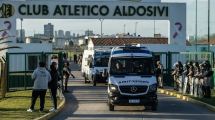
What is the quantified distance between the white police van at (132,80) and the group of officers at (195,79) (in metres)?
5.20

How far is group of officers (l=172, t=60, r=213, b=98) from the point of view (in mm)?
29031

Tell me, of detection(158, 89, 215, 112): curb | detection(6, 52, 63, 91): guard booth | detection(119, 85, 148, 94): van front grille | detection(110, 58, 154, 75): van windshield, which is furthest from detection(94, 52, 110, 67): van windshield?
detection(119, 85, 148, 94): van front grille

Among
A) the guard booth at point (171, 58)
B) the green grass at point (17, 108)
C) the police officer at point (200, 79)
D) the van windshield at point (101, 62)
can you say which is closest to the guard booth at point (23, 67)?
the green grass at point (17, 108)

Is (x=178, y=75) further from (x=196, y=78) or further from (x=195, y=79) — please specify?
(x=196, y=78)

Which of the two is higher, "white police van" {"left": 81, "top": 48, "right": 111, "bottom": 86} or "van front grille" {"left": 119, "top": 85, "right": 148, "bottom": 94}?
"white police van" {"left": 81, "top": 48, "right": 111, "bottom": 86}

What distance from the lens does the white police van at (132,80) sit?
22.9m

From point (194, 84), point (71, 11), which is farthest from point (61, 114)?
point (71, 11)

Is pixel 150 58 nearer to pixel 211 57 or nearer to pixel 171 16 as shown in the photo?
pixel 211 57

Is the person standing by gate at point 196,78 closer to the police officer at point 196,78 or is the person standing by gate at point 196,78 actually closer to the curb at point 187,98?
the police officer at point 196,78

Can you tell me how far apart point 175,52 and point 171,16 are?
269cm

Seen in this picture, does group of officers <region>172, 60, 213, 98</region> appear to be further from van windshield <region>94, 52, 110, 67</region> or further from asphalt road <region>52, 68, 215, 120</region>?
van windshield <region>94, 52, 110, 67</region>

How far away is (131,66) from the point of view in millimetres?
24156

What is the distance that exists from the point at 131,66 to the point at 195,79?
277 inches

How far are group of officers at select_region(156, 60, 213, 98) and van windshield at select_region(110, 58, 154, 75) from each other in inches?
215
